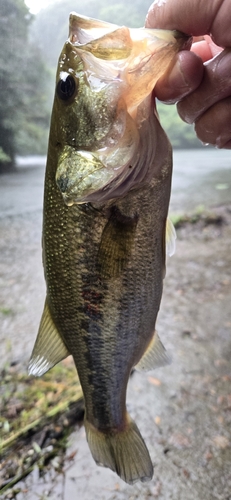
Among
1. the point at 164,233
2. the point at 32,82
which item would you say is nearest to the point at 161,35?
the point at 164,233

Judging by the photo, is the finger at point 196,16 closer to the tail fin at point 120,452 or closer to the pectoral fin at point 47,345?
the pectoral fin at point 47,345

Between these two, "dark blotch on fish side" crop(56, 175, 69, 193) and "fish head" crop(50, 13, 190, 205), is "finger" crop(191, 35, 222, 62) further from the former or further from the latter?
"dark blotch on fish side" crop(56, 175, 69, 193)

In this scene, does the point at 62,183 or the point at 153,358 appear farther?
the point at 153,358

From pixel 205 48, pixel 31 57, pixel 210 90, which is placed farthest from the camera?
pixel 31 57

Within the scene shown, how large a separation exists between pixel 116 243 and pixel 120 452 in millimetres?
603

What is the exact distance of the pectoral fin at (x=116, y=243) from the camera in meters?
0.78

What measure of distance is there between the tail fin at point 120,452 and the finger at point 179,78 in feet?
2.77

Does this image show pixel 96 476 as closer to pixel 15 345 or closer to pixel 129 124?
pixel 15 345

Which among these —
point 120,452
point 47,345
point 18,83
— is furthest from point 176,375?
point 18,83

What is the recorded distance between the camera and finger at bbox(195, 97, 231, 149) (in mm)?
987

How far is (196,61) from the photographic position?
2.53 ft

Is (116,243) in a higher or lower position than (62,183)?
lower

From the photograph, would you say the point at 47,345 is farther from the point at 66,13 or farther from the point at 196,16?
the point at 66,13

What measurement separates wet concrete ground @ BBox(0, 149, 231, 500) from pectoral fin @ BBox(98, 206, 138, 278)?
97cm
